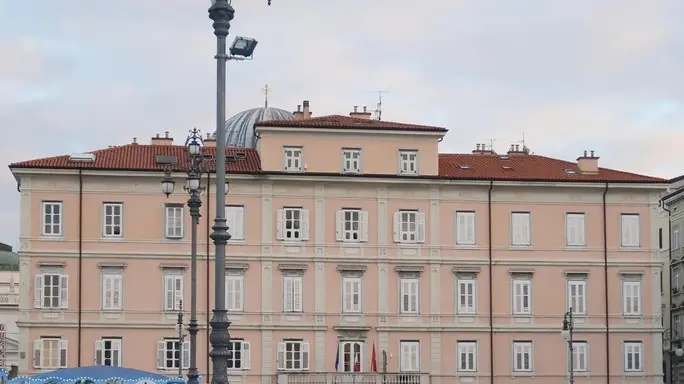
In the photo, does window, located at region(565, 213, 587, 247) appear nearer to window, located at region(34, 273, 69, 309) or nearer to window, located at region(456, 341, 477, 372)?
window, located at region(456, 341, 477, 372)

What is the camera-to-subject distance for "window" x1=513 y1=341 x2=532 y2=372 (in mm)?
69438

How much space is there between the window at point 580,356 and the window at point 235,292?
1622 centimetres

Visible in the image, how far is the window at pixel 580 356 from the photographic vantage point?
69.8 metres

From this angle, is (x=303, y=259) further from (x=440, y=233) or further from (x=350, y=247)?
(x=440, y=233)

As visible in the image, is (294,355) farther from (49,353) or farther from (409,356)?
(49,353)

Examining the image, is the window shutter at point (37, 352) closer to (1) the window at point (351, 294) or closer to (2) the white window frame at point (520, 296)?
(1) the window at point (351, 294)

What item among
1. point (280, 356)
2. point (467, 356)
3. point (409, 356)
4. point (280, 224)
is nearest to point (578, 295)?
point (467, 356)

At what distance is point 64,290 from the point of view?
218 ft

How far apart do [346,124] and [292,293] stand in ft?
27.6

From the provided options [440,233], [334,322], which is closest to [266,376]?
[334,322]

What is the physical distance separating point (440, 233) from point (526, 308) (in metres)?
5.53

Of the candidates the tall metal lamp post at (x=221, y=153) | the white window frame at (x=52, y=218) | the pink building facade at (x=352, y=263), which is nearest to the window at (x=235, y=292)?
the pink building facade at (x=352, y=263)

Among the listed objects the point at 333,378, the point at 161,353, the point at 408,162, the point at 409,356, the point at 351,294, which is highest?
the point at 408,162

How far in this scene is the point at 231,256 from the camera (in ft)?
222
